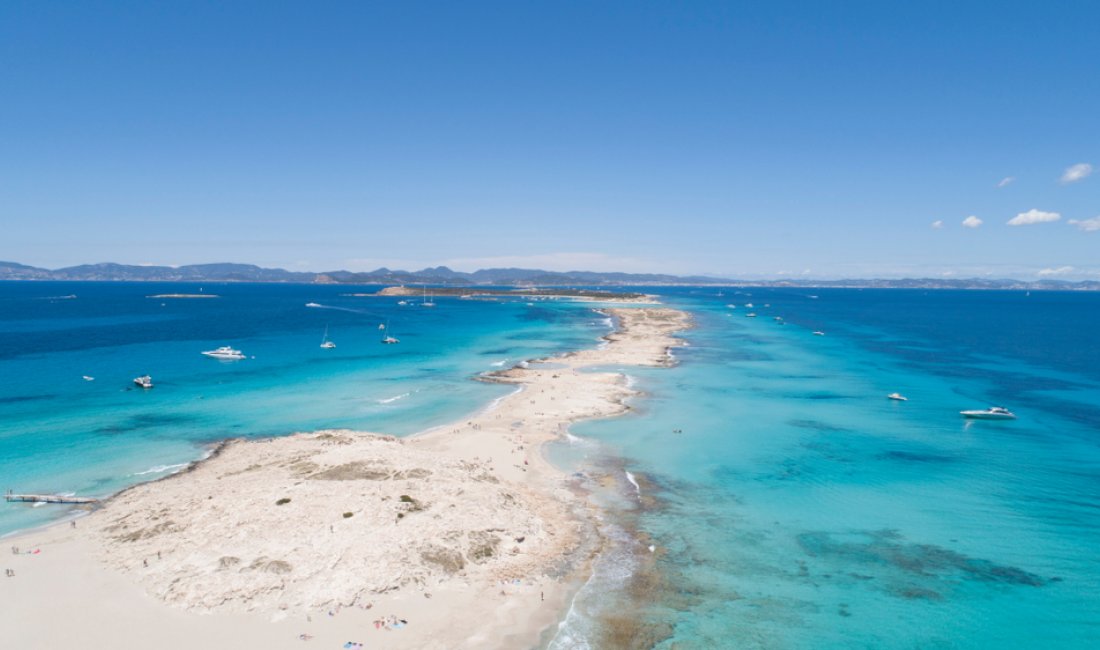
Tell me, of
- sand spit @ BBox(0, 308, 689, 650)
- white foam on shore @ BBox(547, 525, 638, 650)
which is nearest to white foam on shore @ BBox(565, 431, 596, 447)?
sand spit @ BBox(0, 308, 689, 650)

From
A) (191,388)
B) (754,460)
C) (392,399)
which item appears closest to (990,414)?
(754,460)

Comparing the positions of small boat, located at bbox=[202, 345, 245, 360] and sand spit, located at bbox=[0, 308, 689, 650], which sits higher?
small boat, located at bbox=[202, 345, 245, 360]

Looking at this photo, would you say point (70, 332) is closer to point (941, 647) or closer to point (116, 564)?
point (116, 564)

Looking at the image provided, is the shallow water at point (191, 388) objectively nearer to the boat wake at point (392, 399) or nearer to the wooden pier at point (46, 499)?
the boat wake at point (392, 399)

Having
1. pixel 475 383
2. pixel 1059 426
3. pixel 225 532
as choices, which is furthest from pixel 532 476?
pixel 1059 426

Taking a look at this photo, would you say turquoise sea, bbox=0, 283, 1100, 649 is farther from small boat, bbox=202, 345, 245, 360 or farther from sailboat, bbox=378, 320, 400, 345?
sailboat, bbox=378, 320, 400, 345

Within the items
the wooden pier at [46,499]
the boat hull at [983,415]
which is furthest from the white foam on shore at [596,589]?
the boat hull at [983,415]

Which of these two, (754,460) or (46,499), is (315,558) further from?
(754,460)
